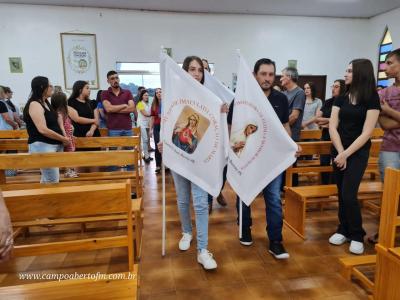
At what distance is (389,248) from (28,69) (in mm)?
8102

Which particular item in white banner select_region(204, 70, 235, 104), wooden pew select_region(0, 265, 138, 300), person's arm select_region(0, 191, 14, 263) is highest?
white banner select_region(204, 70, 235, 104)

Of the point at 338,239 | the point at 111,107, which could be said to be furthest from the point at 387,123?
the point at 111,107

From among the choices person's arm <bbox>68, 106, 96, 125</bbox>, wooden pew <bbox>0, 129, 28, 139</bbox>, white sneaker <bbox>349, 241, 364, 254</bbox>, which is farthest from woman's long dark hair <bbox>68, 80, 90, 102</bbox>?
white sneaker <bbox>349, 241, 364, 254</bbox>

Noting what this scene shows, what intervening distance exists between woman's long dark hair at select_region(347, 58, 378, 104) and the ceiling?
5.51 m

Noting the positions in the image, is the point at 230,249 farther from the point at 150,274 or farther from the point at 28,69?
the point at 28,69

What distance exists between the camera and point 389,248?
1603 mm

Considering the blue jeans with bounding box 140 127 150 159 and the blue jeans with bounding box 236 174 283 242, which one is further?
the blue jeans with bounding box 140 127 150 159

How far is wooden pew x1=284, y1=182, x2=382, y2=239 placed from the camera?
8.80ft

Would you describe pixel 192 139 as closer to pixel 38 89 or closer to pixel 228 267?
pixel 228 267

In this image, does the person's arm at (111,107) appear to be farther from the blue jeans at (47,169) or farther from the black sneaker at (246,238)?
the black sneaker at (246,238)

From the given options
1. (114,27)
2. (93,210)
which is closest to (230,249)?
(93,210)

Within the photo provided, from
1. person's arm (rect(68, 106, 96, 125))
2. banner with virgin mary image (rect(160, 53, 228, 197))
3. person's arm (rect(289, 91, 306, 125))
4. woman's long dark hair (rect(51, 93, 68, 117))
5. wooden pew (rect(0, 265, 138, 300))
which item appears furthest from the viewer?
person's arm (rect(68, 106, 96, 125))

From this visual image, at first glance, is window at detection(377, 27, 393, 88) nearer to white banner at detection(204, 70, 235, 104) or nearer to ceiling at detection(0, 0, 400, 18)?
ceiling at detection(0, 0, 400, 18)

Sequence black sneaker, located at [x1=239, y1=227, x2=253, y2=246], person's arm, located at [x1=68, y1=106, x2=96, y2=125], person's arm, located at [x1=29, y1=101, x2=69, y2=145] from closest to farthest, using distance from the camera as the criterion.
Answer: black sneaker, located at [x1=239, y1=227, x2=253, y2=246] → person's arm, located at [x1=29, y1=101, x2=69, y2=145] → person's arm, located at [x1=68, y1=106, x2=96, y2=125]
